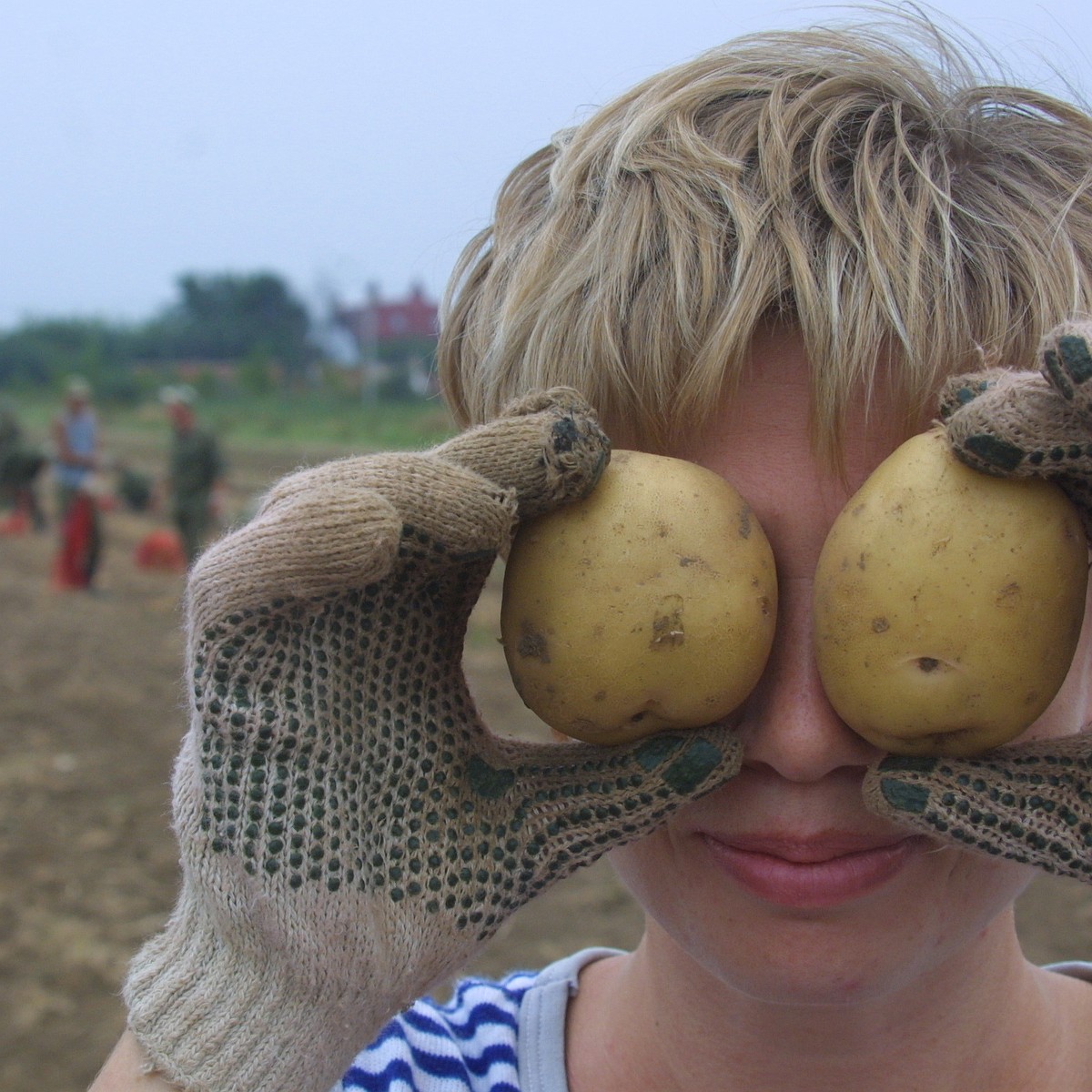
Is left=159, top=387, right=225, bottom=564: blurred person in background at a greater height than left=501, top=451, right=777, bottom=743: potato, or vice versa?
left=501, top=451, right=777, bottom=743: potato

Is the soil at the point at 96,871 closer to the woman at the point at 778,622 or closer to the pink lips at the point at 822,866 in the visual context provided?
the woman at the point at 778,622

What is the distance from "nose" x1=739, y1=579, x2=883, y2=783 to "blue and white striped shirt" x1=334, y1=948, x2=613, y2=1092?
0.65 metres

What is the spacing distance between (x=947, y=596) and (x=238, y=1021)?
0.91 m

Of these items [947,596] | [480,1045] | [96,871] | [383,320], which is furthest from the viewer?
[383,320]

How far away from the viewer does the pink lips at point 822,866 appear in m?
1.39

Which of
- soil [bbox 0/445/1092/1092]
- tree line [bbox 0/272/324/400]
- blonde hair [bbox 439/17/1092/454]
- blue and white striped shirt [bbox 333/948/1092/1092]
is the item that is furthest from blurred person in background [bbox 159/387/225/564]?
tree line [bbox 0/272/324/400]

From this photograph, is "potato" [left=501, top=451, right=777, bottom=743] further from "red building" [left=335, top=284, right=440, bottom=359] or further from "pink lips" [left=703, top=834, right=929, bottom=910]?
→ "red building" [left=335, top=284, right=440, bottom=359]

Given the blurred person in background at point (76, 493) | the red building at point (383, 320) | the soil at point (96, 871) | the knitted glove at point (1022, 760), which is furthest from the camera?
the red building at point (383, 320)

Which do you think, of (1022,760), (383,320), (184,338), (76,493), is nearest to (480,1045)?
(1022,760)

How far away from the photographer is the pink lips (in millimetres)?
1390

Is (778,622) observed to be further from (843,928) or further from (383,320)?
(383,320)

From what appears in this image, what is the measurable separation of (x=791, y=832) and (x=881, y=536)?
0.36 metres

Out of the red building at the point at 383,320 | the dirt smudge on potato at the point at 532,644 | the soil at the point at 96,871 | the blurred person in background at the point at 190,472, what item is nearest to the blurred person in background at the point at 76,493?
the blurred person in background at the point at 190,472

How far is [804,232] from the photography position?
1413 mm
